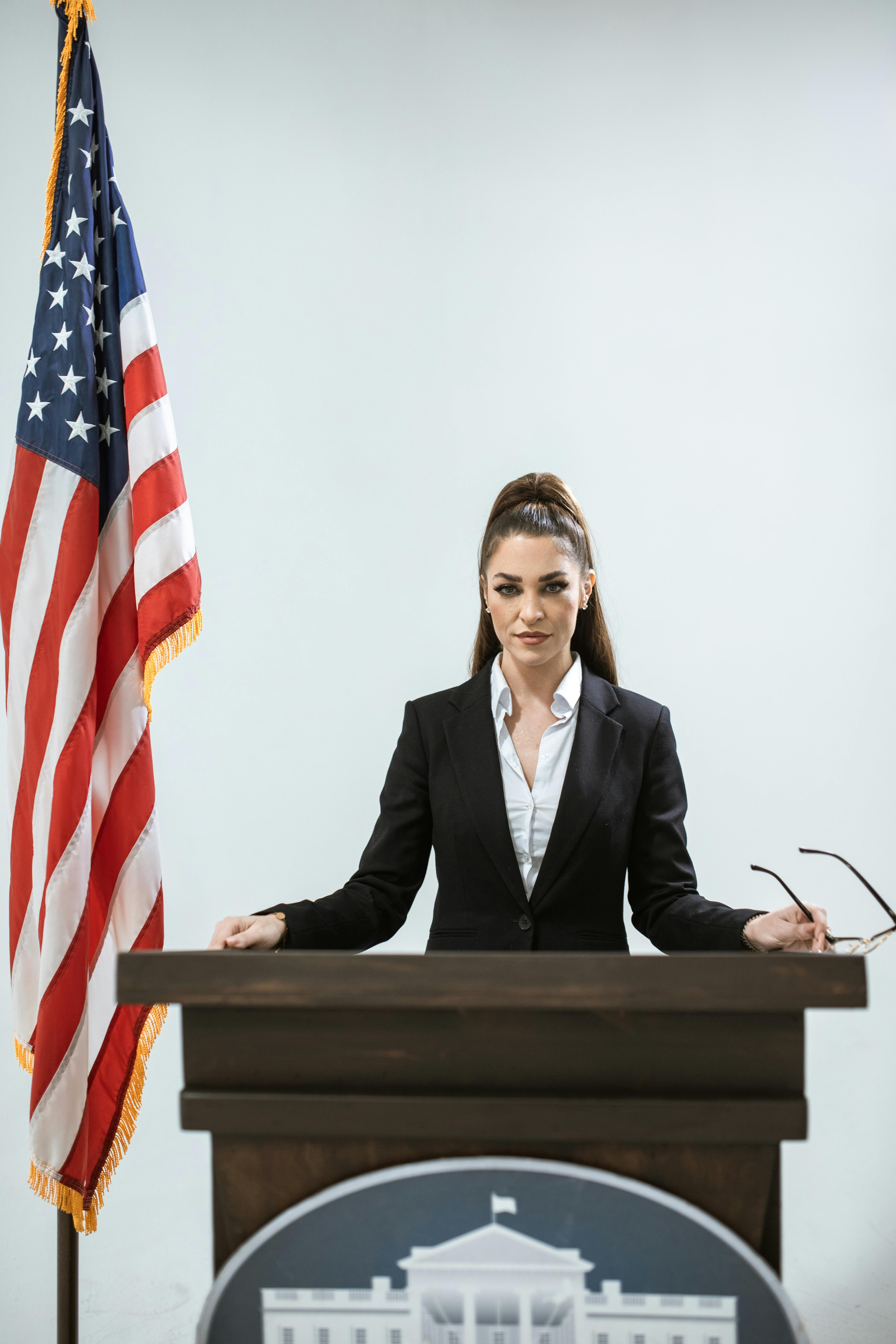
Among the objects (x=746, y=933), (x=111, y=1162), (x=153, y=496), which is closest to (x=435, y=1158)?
(x=746, y=933)

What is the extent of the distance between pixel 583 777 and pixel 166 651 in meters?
0.88

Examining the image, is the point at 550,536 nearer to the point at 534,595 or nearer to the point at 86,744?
the point at 534,595

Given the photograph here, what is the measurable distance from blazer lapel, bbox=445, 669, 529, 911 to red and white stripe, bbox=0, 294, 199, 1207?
62cm

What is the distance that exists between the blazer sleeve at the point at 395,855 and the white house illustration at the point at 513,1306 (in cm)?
75

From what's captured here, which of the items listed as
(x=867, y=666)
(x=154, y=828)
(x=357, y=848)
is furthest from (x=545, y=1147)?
(x=867, y=666)

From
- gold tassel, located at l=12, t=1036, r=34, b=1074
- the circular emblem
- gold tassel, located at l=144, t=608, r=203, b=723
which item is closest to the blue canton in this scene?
gold tassel, located at l=144, t=608, r=203, b=723

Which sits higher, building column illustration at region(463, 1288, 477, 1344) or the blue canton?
the blue canton

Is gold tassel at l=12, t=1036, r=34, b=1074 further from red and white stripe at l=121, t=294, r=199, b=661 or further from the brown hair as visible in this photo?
the brown hair

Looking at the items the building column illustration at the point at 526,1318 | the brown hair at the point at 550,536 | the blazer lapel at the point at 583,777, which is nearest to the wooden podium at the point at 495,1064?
the building column illustration at the point at 526,1318

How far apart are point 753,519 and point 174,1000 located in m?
2.19

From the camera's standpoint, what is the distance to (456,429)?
271 centimetres

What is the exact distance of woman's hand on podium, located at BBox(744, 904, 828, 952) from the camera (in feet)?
3.81

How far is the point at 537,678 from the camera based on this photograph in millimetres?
1798

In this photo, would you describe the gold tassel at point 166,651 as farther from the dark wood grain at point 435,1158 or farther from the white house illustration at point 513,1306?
the white house illustration at point 513,1306
